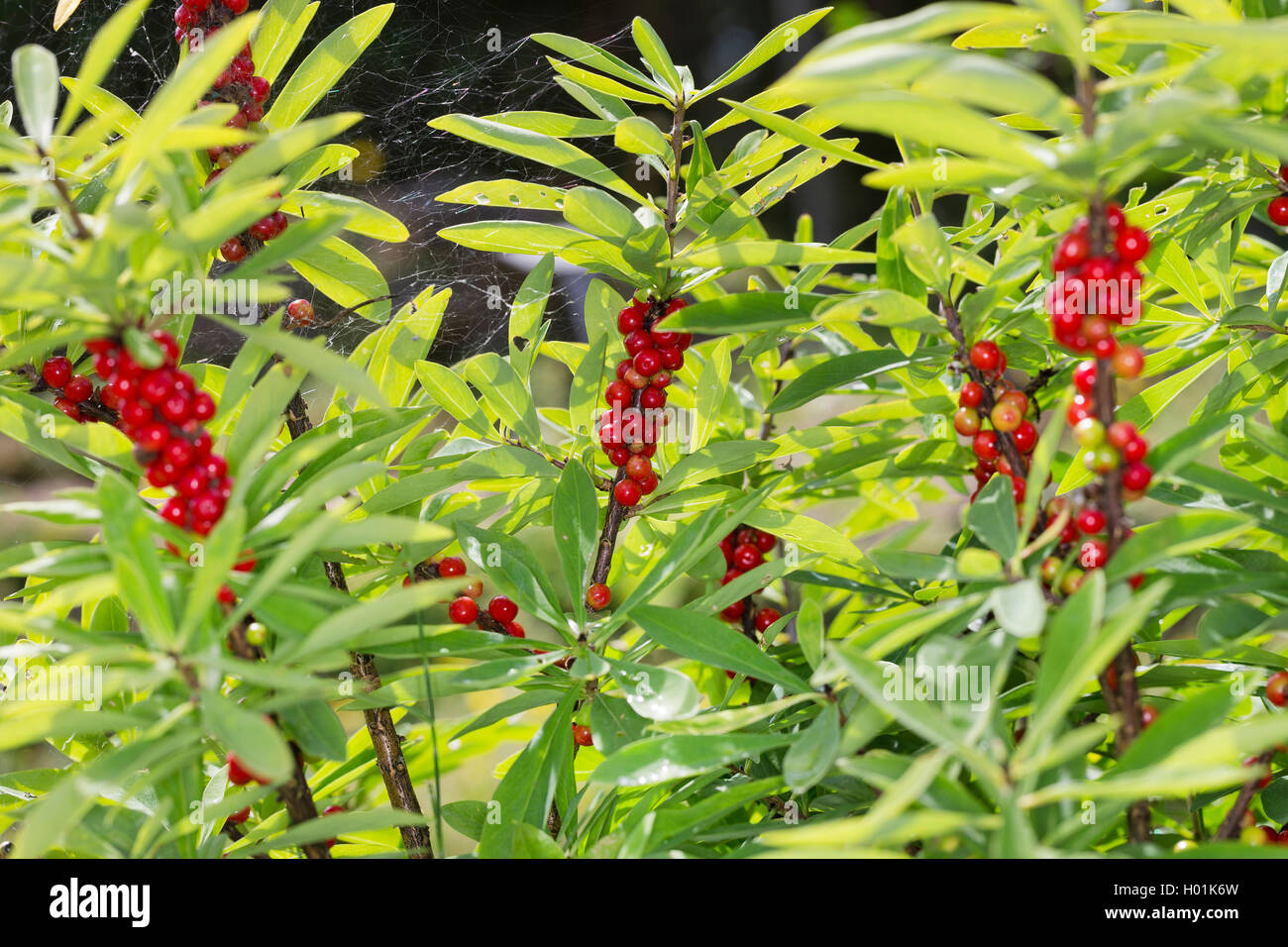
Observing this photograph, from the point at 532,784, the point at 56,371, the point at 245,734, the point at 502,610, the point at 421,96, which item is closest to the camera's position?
the point at 245,734

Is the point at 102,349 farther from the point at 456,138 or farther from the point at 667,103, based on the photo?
the point at 456,138

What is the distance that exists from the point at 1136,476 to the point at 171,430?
533 mm

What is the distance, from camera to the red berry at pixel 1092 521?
1.73ft

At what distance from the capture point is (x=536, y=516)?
0.88 m

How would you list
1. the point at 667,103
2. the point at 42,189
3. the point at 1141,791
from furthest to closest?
the point at 667,103 → the point at 42,189 → the point at 1141,791

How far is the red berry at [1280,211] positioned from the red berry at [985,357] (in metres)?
0.34

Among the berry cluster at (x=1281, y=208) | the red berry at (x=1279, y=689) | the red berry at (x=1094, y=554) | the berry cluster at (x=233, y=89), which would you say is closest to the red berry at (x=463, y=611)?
the berry cluster at (x=233, y=89)

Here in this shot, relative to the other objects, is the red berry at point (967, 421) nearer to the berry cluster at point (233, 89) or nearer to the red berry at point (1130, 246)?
the red berry at point (1130, 246)

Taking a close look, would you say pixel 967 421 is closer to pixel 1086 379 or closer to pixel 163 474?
pixel 1086 379

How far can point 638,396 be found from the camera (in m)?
0.82

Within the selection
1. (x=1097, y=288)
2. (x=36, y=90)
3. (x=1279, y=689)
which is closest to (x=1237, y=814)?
(x=1279, y=689)
